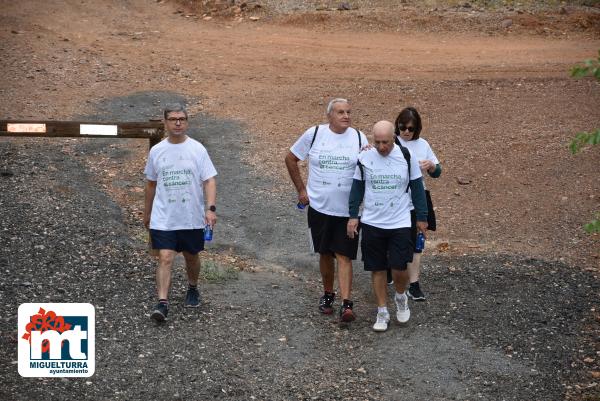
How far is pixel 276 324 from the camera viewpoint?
843 cm

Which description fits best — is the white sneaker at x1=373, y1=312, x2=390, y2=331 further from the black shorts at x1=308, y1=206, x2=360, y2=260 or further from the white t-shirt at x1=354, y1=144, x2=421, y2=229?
the white t-shirt at x1=354, y1=144, x2=421, y2=229

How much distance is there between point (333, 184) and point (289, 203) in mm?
4109

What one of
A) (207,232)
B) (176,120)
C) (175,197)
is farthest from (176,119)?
(207,232)

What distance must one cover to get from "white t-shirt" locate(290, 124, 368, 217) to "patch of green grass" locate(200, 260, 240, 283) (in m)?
1.56

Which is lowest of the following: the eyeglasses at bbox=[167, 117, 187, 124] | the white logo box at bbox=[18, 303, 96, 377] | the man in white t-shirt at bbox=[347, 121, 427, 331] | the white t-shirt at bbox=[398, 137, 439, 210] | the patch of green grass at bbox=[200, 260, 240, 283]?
the patch of green grass at bbox=[200, 260, 240, 283]

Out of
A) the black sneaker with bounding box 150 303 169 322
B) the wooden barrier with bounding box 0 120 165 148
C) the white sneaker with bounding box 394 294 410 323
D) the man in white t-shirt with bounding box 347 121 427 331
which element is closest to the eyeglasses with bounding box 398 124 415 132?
the man in white t-shirt with bounding box 347 121 427 331

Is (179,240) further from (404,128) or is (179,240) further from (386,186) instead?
(404,128)

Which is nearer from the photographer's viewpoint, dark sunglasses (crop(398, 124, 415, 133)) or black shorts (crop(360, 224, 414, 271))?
black shorts (crop(360, 224, 414, 271))

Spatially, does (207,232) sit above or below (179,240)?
above

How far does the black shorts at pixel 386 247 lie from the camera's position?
8039 millimetres

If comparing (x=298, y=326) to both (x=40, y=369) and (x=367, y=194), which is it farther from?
(x=40, y=369)

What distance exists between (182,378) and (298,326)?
1.46m

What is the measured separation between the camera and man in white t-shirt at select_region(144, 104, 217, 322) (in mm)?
8078

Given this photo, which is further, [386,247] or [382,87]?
[382,87]
